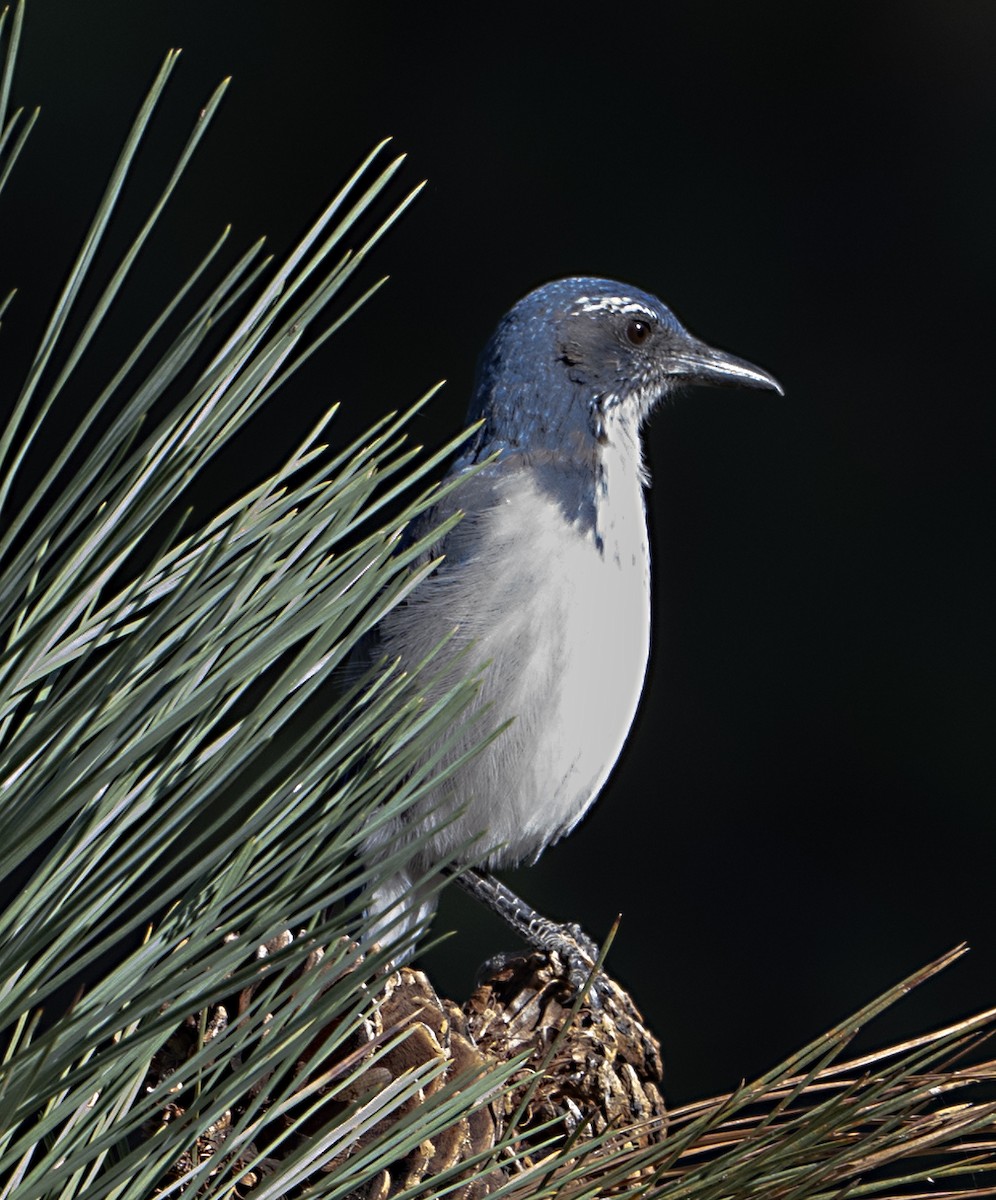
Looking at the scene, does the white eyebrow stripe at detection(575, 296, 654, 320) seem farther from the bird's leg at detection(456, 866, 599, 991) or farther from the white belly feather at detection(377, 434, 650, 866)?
the bird's leg at detection(456, 866, 599, 991)

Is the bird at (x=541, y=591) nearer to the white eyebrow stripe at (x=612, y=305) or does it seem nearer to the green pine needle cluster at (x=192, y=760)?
the white eyebrow stripe at (x=612, y=305)

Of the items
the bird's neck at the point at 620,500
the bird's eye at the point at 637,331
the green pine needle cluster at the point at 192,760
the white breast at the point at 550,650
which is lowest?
the green pine needle cluster at the point at 192,760

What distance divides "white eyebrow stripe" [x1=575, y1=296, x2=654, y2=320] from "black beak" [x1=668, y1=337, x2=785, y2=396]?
0.05 metres

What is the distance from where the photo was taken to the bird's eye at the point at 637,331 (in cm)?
134

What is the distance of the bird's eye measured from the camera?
52.7 inches

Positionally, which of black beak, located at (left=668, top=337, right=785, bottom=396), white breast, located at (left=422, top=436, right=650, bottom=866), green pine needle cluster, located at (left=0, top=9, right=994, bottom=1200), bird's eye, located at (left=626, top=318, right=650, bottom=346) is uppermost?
bird's eye, located at (left=626, top=318, right=650, bottom=346)

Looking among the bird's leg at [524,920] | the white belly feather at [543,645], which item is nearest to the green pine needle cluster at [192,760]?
the bird's leg at [524,920]

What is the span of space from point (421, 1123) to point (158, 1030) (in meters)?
0.12

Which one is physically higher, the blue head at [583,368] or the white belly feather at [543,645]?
the blue head at [583,368]

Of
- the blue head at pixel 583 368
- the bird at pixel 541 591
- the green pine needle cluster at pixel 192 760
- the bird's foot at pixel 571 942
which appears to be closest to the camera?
the green pine needle cluster at pixel 192 760

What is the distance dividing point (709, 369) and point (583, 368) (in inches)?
5.5

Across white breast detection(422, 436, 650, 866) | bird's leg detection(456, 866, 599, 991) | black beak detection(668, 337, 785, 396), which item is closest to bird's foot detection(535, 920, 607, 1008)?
bird's leg detection(456, 866, 599, 991)

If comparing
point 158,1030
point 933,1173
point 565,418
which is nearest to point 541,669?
point 565,418

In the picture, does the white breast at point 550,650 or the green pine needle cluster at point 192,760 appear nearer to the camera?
the green pine needle cluster at point 192,760
